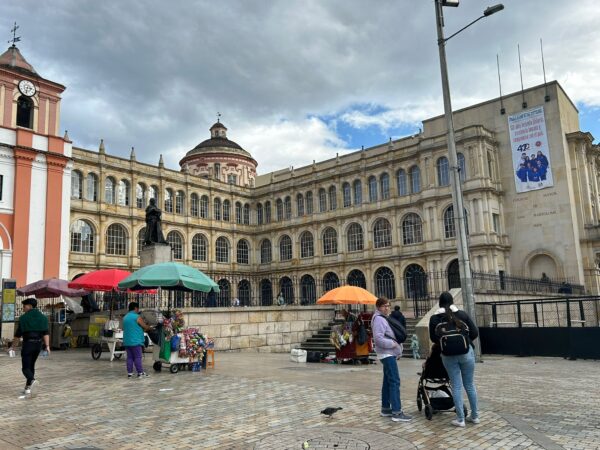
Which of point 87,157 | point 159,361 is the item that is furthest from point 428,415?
point 87,157

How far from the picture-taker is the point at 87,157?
3731 cm

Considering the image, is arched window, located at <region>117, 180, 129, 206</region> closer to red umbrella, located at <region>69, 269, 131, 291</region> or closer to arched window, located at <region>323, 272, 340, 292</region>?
arched window, located at <region>323, 272, 340, 292</region>

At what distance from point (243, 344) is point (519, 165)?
1053 inches

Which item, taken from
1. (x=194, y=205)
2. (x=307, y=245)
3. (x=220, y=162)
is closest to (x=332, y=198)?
(x=307, y=245)

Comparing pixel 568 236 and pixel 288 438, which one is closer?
pixel 288 438

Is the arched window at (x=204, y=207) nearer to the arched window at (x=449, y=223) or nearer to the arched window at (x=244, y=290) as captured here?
the arched window at (x=244, y=290)

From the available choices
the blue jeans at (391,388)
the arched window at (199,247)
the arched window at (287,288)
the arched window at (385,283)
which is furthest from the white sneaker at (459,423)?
the arched window at (287,288)

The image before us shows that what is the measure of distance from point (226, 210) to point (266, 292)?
8.31m

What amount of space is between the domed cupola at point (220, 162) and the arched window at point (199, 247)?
10.5 metres

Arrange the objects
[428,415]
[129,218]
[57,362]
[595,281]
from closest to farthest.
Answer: [428,415]
[57,362]
[595,281]
[129,218]

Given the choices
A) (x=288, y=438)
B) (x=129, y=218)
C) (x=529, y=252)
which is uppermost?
(x=129, y=218)

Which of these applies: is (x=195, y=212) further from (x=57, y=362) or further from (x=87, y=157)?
(x=57, y=362)

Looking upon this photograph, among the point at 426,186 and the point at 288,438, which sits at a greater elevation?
the point at 426,186

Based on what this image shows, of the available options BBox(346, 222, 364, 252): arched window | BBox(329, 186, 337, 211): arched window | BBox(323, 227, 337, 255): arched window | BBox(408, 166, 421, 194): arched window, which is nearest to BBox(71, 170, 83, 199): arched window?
BBox(323, 227, 337, 255): arched window
